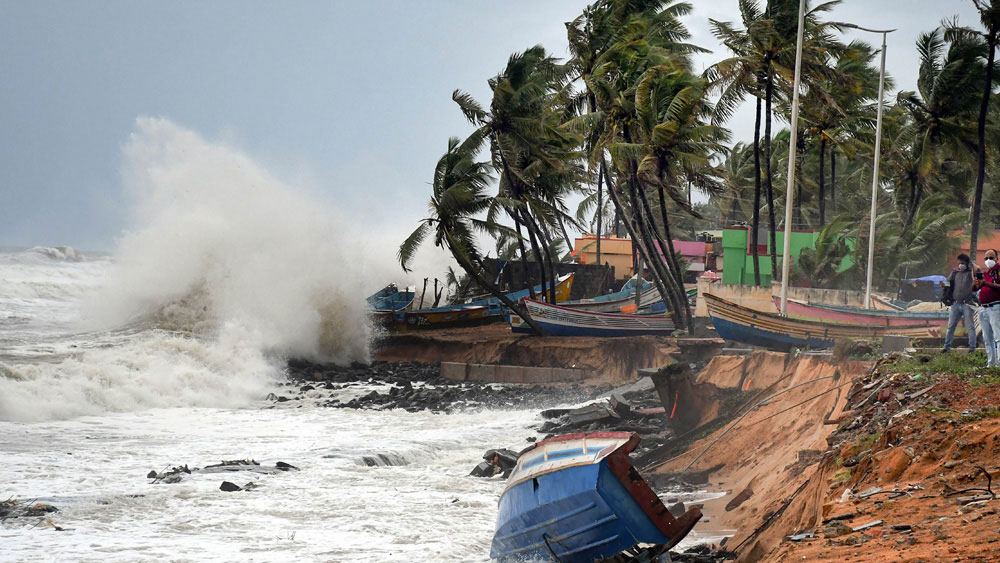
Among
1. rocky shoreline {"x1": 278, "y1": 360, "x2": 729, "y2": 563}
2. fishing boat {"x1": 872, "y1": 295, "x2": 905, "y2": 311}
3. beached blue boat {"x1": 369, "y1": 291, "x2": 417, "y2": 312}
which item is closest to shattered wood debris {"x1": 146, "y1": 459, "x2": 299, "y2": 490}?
rocky shoreline {"x1": 278, "y1": 360, "x2": 729, "y2": 563}

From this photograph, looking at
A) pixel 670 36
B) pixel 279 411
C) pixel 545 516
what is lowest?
pixel 279 411

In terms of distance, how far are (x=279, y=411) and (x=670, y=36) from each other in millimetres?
23021

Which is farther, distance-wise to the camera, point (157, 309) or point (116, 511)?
point (157, 309)

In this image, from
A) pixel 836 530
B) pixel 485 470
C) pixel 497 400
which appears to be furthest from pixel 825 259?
pixel 836 530

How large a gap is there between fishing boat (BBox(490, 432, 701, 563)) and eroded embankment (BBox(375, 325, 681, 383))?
1740 cm

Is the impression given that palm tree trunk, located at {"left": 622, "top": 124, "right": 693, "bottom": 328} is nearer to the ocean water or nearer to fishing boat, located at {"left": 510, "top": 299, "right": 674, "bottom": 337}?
fishing boat, located at {"left": 510, "top": 299, "right": 674, "bottom": 337}

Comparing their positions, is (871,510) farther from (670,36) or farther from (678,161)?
(670,36)

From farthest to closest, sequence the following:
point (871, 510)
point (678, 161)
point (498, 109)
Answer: point (498, 109), point (678, 161), point (871, 510)

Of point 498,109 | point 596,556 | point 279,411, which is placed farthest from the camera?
point 498,109

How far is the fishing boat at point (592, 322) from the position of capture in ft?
103

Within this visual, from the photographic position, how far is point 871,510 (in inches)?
257

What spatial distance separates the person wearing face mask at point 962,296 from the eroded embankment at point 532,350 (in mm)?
13305

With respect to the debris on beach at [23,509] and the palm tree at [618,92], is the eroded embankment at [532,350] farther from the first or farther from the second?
the debris on beach at [23,509]

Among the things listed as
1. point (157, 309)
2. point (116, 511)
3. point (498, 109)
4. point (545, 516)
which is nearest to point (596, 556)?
point (545, 516)
